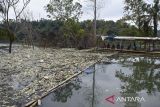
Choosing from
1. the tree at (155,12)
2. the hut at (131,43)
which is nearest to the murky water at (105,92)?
the hut at (131,43)

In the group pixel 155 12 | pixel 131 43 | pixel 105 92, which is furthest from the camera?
pixel 155 12

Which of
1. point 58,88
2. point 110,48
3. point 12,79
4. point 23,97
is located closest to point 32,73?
point 12,79

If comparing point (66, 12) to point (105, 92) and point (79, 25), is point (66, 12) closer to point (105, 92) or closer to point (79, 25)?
point (79, 25)

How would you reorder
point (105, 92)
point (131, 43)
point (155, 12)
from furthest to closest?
1. point (155, 12)
2. point (131, 43)
3. point (105, 92)

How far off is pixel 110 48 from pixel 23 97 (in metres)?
36.3

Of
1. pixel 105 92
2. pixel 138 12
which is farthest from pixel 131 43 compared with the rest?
pixel 105 92

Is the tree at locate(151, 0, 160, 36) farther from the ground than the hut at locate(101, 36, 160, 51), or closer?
farther from the ground

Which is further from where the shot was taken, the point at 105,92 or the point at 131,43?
the point at 131,43

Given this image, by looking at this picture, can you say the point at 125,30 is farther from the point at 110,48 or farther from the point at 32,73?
the point at 32,73

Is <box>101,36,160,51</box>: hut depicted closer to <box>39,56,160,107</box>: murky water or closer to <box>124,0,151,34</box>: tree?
<box>124,0,151,34</box>: tree

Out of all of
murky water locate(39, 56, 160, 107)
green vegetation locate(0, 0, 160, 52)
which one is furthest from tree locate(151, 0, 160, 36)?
murky water locate(39, 56, 160, 107)

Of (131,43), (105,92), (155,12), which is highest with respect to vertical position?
(155,12)

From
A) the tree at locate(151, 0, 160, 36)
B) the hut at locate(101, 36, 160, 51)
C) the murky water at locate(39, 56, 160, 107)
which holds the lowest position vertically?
the murky water at locate(39, 56, 160, 107)

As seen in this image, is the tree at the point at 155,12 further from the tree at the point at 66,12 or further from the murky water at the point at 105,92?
the murky water at the point at 105,92
